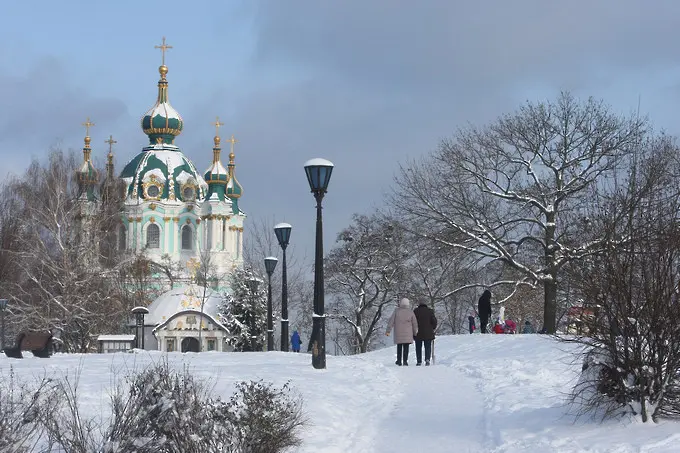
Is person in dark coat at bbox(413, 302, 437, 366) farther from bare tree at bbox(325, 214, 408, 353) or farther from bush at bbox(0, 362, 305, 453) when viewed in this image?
bare tree at bbox(325, 214, 408, 353)

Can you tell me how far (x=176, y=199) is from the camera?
90.9 meters

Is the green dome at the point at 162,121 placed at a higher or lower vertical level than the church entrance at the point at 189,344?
higher

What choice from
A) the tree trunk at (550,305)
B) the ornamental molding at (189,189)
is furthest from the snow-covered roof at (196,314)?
the tree trunk at (550,305)

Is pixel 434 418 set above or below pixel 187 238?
below

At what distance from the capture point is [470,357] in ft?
72.6

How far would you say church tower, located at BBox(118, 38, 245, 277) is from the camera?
3541 inches

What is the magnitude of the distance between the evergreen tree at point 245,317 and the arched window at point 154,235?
82.7 feet

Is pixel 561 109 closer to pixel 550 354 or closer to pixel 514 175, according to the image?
pixel 514 175

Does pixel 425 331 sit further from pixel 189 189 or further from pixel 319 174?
pixel 189 189

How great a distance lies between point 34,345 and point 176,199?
69849 mm

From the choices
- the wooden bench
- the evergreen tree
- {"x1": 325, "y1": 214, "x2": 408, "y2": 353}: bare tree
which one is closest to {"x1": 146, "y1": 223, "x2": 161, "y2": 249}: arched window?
the evergreen tree

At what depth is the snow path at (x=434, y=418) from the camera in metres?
11.1

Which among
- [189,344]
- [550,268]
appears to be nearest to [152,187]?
[189,344]

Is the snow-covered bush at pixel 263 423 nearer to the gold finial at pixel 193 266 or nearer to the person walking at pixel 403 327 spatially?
the person walking at pixel 403 327
